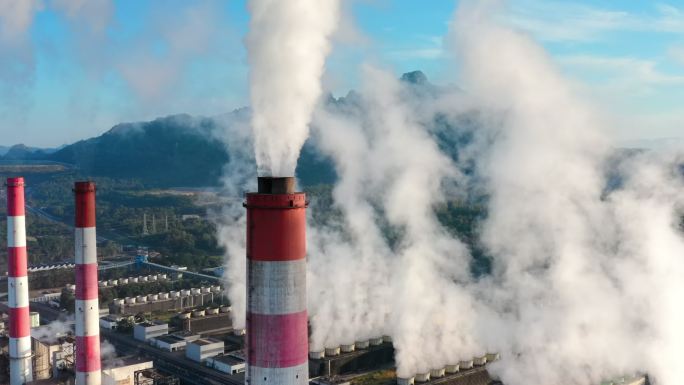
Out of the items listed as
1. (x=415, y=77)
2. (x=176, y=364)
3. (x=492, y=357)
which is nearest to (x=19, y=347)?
(x=176, y=364)

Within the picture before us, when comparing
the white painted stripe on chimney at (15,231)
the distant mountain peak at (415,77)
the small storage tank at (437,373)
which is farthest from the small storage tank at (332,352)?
the distant mountain peak at (415,77)

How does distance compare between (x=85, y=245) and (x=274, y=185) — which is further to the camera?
(x=85, y=245)

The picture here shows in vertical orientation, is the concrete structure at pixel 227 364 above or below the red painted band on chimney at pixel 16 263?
below

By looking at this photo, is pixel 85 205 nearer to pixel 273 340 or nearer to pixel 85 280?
pixel 85 280

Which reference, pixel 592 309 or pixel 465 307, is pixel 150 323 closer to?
pixel 465 307

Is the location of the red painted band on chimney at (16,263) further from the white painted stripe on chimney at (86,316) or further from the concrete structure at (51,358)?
the concrete structure at (51,358)

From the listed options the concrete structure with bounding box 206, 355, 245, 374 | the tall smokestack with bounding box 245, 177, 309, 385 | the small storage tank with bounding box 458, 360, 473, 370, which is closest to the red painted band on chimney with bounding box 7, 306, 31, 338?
the concrete structure with bounding box 206, 355, 245, 374

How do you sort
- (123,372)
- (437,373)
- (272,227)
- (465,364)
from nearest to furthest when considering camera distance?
(272,227), (123,372), (437,373), (465,364)
